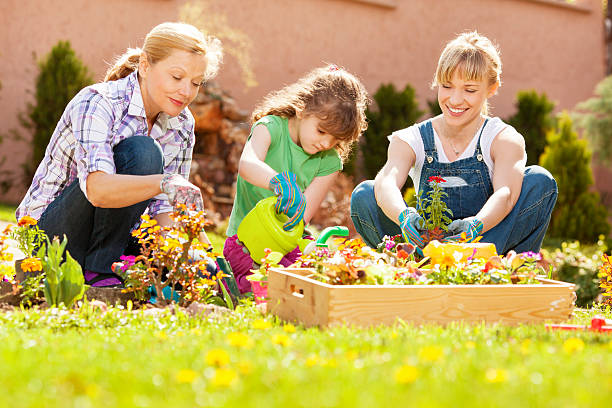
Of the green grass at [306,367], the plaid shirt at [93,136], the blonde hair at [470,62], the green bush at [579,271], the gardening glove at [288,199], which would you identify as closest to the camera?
the green grass at [306,367]

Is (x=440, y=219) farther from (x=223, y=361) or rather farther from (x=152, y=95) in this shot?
(x=223, y=361)

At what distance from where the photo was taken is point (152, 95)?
3.09 meters

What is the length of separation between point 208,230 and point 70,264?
5514 millimetres

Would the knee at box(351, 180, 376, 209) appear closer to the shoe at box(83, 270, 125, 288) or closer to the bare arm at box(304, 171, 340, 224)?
the bare arm at box(304, 171, 340, 224)

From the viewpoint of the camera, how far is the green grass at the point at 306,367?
4.18 ft

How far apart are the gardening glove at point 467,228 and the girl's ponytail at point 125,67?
5.65ft

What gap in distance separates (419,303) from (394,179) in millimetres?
1313

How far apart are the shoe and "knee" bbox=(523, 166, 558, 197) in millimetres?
2089

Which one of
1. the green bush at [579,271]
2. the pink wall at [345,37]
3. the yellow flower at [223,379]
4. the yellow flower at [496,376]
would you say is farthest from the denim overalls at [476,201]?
A: the pink wall at [345,37]

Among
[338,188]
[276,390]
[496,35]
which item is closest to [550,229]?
[338,188]

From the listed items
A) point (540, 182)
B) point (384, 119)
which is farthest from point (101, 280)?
point (384, 119)

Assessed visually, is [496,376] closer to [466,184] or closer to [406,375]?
[406,375]

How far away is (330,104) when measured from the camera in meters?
3.60

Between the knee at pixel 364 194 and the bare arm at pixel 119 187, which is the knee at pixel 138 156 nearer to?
the bare arm at pixel 119 187
